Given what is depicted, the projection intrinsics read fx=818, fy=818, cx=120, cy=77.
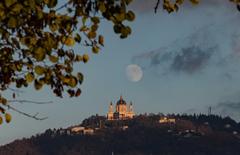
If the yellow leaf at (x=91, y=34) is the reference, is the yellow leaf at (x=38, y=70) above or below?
below

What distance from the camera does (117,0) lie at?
8617 mm

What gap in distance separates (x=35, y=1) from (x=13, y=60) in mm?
915

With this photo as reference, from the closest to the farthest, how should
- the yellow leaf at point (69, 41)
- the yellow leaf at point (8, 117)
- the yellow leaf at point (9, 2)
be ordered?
the yellow leaf at point (9, 2) → the yellow leaf at point (69, 41) → the yellow leaf at point (8, 117)

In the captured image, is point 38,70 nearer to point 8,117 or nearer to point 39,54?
point 39,54

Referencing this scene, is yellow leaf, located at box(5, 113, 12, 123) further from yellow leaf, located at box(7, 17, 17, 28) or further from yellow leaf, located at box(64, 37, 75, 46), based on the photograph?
yellow leaf, located at box(7, 17, 17, 28)

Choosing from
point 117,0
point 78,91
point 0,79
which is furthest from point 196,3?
point 0,79

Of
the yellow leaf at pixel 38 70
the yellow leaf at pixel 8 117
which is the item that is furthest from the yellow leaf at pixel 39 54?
the yellow leaf at pixel 8 117

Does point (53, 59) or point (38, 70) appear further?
point (53, 59)

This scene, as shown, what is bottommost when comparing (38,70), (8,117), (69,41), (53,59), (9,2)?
(8,117)

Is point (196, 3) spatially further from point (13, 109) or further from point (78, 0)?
point (13, 109)

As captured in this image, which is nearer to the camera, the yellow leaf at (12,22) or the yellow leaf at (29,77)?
the yellow leaf at (12,22)

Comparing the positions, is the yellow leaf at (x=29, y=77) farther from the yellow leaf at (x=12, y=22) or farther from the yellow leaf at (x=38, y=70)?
the yellow leaf at (x=12, y=22)

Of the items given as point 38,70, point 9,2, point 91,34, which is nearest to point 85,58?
point 91,34

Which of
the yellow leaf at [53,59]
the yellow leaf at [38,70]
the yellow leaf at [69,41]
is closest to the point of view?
the yellow leaf at [38,70]
